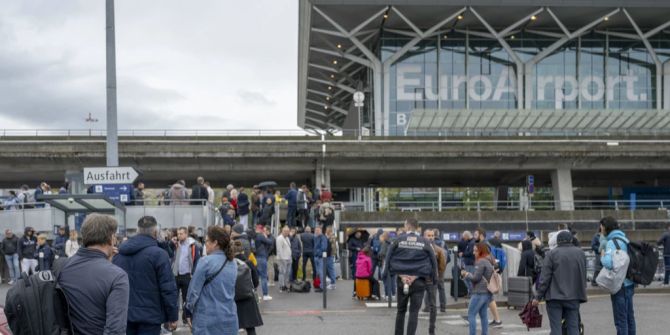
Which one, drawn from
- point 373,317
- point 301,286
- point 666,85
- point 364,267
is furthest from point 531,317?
point 666,85

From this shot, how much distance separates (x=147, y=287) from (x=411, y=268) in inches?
173

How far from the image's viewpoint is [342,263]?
25.5 meters

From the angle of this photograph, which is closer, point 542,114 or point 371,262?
point 371,262

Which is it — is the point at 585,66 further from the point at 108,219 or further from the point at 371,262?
the point at 108,219

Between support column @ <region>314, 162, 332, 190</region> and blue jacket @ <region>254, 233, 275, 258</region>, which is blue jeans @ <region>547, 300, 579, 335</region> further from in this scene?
support column @ <region>314, 162, 332, 190</region>

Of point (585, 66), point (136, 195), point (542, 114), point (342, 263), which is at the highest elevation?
point (585, 66)

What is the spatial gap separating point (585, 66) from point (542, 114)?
366 inches

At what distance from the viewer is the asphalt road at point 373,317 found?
44.5 feet

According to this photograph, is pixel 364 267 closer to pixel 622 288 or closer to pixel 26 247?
pixel 622 288

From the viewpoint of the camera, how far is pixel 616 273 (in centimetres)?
1023

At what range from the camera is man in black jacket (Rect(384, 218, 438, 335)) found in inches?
441

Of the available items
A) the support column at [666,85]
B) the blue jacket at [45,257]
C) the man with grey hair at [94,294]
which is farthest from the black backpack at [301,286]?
the support column at [666,85]

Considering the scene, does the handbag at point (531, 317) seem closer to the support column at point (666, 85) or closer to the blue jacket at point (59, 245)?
the blue jacket at point (59, 245)

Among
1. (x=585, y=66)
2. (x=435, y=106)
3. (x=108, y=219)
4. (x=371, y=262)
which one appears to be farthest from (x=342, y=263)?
(x=585, y=66)
